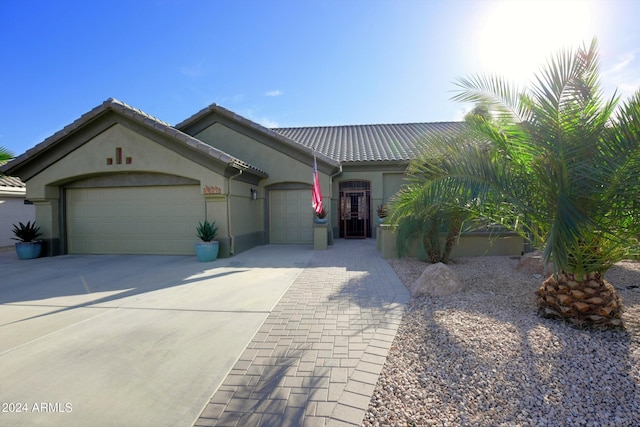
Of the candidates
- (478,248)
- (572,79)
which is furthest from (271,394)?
(478,248)

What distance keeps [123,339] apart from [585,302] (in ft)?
20.1

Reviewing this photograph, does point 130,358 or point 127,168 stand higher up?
point 127,168

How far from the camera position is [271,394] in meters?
2.81

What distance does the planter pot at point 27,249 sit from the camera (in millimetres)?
10117

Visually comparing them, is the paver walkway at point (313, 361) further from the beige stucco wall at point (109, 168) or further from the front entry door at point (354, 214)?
the front entry door at point (354, 214)

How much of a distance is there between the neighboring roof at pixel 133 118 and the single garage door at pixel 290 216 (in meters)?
2.96

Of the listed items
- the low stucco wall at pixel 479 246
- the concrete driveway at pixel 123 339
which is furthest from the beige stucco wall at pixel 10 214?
the low stucco wall at pixel 479 246

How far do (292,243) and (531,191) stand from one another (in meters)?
9.83

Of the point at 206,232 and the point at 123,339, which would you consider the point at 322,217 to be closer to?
the point at 206,232

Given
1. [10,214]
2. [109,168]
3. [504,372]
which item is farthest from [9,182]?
[504,372]

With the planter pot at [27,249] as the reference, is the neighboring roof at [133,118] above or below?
above

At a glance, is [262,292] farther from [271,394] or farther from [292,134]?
[292,134]

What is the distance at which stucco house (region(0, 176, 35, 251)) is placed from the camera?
14.0 m

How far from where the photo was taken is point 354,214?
47.8 ft
